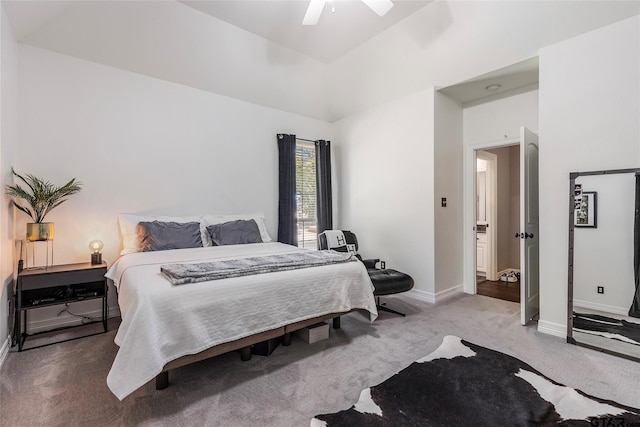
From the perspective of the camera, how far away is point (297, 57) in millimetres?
3957

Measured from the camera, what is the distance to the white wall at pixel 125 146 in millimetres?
2963

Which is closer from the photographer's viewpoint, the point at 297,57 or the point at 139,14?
the point at 139,14

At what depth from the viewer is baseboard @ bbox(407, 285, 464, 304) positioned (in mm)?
3777

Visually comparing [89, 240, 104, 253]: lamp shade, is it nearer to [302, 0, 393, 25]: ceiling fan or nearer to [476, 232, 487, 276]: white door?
[302, 0, 393, 25]: ceiling fan

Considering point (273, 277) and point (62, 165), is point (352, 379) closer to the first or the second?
point (273, 277)

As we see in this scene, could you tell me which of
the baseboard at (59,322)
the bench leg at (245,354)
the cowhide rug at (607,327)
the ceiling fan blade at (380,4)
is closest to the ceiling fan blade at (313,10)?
the ceiling fan blade at (380,4)

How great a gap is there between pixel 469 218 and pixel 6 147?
5.17m

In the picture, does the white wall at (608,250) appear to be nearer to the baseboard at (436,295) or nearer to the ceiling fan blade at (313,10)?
the baseboard at (436,295)

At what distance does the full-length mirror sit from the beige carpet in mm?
192

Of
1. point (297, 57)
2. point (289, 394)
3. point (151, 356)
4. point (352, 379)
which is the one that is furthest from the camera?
point (297, 57)

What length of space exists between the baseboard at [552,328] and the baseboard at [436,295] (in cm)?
113

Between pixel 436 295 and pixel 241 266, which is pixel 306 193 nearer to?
pixel 436 295

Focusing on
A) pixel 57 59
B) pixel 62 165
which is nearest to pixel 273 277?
pixel 62 165

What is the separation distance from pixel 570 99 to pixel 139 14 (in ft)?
13.8
